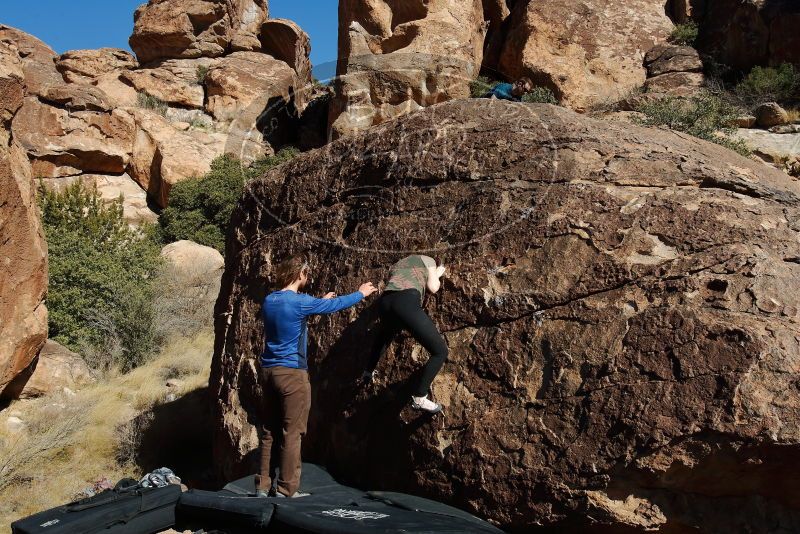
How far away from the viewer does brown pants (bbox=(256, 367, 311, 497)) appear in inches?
144

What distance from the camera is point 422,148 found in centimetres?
462

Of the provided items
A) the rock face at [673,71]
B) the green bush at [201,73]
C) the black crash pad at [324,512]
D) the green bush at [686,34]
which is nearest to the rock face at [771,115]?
the rock face at [673,71]

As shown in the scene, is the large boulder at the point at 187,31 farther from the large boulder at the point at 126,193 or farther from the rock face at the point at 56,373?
the rock face at the point at 56,373

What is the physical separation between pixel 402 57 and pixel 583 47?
4.03m

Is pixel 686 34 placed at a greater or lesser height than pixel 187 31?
lesser

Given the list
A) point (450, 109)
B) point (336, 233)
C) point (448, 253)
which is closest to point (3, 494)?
point (336, 233)

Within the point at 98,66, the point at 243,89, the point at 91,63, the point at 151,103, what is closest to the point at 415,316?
the point at 243,89

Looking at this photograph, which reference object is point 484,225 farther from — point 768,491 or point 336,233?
point 768,491

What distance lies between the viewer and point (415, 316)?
3.80 m

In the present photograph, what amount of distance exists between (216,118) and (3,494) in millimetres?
18214

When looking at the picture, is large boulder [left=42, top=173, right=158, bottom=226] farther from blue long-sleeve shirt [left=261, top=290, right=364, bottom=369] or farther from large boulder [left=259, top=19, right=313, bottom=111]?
blue long-sleeve shirt [left=261, top=290, right=364, bottom=369]

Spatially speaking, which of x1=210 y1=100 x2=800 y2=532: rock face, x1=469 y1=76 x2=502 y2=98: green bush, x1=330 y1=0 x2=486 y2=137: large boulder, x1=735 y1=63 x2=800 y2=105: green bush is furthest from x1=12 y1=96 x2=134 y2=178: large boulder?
x1=735 y1=63 x2=800 y2=105: green bush

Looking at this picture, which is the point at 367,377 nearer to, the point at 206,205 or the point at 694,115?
the point at 694,115

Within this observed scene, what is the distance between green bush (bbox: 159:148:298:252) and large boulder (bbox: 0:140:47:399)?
10.0 meters
